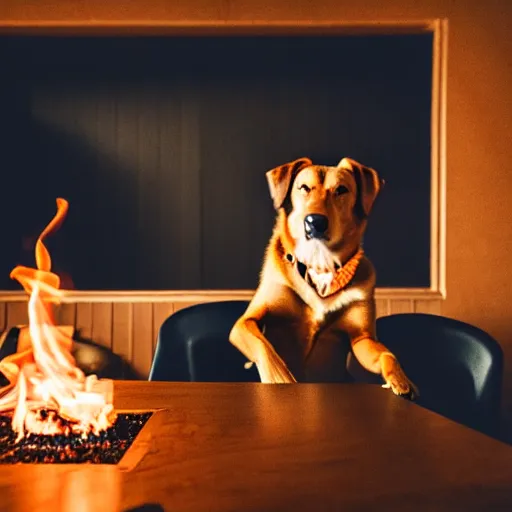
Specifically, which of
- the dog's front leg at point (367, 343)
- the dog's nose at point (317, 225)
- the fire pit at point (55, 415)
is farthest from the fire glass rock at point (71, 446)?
the dog's nose at point (317, 225)

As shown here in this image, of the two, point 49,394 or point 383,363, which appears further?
point 383,363

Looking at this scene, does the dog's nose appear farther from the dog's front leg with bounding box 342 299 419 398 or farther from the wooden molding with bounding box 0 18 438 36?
the wooden molding with bounding box 0 18 438 36

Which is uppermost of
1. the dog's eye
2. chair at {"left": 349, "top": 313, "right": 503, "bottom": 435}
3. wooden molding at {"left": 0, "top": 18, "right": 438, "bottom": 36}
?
wooden molding at {"left": 0, "top": 18, "right": 438, "bottom": 36}

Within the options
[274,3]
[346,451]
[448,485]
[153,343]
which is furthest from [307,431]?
[274,3]

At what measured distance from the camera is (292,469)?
70 centimetres

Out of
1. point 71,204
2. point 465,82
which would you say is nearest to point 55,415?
point 71,204

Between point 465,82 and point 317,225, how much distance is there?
113cm

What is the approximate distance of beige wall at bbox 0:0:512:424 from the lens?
250 cm

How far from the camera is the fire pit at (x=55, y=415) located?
833mm

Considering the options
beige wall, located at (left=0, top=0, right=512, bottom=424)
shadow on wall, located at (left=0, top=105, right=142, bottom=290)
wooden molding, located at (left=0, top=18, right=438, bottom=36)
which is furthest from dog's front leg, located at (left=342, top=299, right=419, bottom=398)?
wooden molding, located at (left=0, top=18, right=438, bottom=36)

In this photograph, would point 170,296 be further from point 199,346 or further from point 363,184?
point 363,184

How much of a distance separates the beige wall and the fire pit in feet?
4.82

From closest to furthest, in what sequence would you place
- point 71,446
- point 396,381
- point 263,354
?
point 71,446, point 396,381, point 263,354

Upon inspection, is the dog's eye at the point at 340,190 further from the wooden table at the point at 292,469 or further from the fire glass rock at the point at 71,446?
the fire glass rock at the point at 71,446
